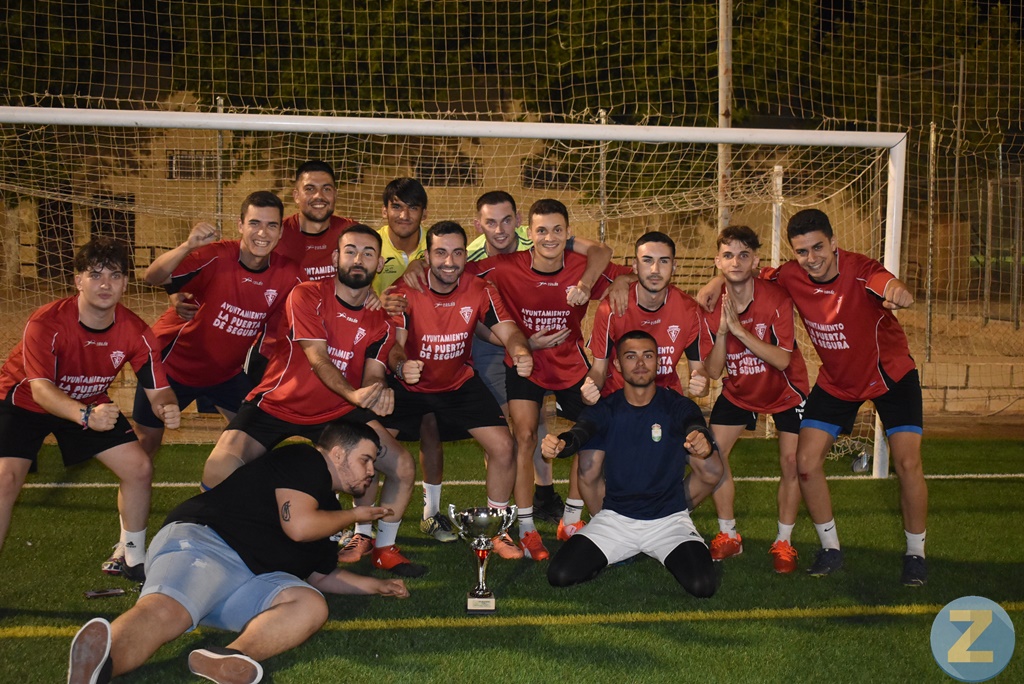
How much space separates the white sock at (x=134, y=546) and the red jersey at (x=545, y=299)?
7.58 feet

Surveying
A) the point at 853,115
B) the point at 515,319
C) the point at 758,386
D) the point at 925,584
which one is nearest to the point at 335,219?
the point at 515,319

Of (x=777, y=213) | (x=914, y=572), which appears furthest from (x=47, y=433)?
(x=777, y=213)

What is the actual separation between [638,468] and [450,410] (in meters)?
1.17

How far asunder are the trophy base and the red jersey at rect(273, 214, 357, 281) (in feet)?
7.69

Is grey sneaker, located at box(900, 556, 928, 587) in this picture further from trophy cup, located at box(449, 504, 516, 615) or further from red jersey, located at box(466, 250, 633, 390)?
trophy cup, located at box(449, 504, 516, 615)

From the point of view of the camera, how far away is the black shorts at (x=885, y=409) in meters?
5.34

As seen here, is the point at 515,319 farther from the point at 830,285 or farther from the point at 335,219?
the point at 830,285

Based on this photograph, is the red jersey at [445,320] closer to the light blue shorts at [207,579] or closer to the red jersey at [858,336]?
the light blue shorts at [207,579]

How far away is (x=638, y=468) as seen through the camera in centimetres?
520

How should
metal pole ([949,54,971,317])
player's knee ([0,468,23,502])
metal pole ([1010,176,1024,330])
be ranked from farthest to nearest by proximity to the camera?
metal pole ([1010,176,1024,330]) < metal pole ([949,54,971,317]) < player's knee ([0,468,23,502])

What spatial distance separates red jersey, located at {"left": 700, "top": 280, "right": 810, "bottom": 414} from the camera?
18.2 ft

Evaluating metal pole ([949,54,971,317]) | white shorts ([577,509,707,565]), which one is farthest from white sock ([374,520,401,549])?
metal pole ([949,54,971,317])

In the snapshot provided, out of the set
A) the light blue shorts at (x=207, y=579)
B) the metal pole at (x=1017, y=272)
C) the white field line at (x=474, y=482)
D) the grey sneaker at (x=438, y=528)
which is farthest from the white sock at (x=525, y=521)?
the metal pole at (x=1017, y=272)

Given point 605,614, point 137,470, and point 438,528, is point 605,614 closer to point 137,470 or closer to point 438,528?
point 438,528
